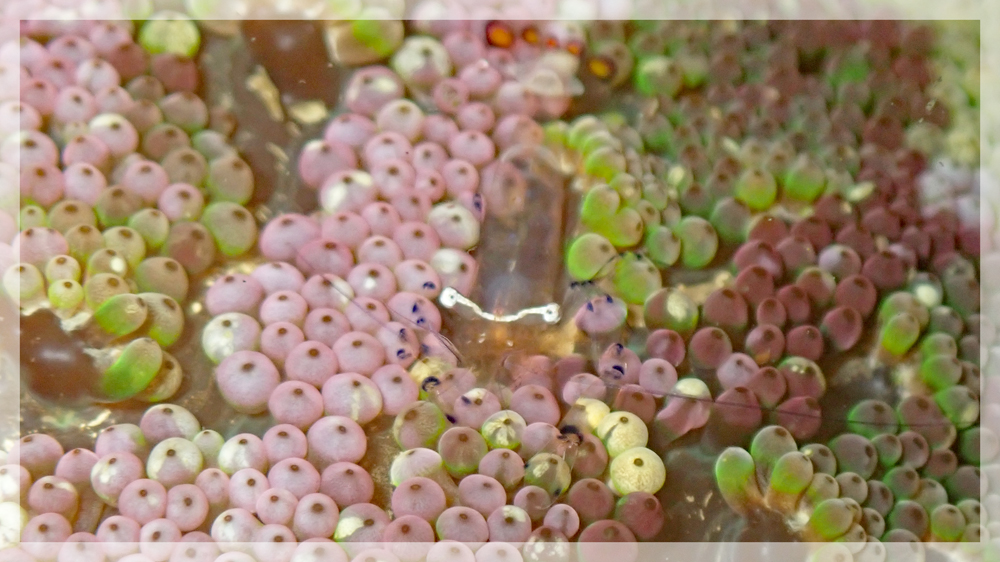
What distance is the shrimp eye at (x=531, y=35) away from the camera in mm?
847

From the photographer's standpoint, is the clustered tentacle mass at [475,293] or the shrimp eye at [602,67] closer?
the clustered tentacle mass at [475,293]

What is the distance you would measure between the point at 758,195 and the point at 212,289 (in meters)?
0.51

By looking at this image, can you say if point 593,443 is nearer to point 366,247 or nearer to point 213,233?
point 366,247

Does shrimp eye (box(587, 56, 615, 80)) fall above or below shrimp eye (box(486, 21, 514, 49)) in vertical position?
below

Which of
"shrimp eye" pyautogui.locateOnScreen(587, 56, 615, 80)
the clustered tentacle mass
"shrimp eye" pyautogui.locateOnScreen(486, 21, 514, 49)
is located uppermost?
"shrimp eye" pyautogui.locateOnScreen(486, 21, 514, 49)

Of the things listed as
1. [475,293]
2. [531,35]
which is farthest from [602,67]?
[475,293]

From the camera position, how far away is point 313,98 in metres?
0.78

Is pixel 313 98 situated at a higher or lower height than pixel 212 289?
higher

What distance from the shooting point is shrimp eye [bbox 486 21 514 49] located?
32.8 inches

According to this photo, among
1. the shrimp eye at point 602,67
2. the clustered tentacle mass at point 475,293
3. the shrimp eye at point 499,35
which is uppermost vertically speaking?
the shrimp eye at point 499,35

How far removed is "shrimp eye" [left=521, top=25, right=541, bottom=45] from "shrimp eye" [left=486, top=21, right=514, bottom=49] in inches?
0.6

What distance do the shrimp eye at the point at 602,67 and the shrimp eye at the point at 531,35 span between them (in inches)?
2.4

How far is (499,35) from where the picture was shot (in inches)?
33.0

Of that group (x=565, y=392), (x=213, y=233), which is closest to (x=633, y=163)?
(x=565, y=392)
